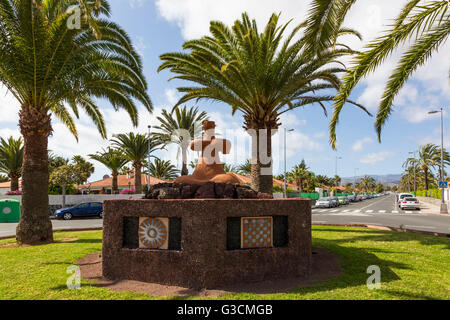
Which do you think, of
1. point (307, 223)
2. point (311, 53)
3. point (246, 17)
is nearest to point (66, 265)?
point (307, 223)

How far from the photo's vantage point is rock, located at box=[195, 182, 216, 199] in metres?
5.86

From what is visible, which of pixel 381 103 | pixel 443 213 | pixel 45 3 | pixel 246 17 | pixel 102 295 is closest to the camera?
pixel 102 295

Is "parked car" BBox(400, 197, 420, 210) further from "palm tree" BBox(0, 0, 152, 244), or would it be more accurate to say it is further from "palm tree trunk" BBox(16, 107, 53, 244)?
"palm tree trunk" BBox(16, 107, 53, 244)

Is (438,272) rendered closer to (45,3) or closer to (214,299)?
(214,299)

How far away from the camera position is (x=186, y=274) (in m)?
5.00

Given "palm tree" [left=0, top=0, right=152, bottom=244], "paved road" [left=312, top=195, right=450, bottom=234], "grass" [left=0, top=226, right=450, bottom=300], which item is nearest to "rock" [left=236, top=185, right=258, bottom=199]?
"grass" [left=0, top=226, right=450, bottom=300]

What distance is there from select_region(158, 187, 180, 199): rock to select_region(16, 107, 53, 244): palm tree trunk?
247 inches

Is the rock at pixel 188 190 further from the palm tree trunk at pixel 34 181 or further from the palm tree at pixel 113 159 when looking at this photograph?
the palm tree at pixel 113 159

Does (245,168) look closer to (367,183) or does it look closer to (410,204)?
(410,204)

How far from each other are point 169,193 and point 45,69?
6.89 meters

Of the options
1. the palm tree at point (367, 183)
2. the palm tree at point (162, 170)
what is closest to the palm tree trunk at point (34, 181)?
the palm tree at point (162, 170)

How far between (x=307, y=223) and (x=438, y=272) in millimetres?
2995

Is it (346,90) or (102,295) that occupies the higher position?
(346,90)

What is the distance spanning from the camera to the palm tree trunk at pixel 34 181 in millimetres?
9586
